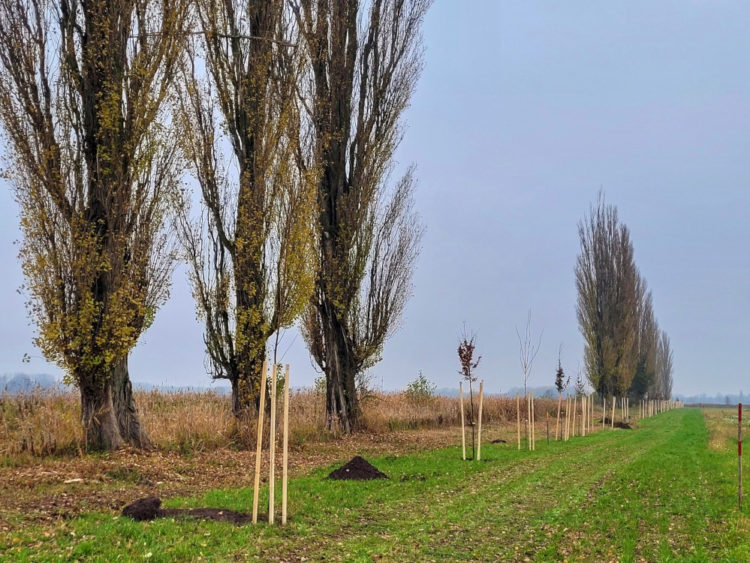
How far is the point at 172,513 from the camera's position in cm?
881

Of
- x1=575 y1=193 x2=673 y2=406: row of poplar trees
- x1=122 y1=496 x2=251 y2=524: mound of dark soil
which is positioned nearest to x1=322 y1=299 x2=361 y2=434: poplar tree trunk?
x1=122 y1=496 x2=251 y2=524: mound of dark soil

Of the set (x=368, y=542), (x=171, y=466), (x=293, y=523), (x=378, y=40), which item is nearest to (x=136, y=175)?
(x=171, y=466)

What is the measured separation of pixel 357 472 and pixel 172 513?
4.53 metres

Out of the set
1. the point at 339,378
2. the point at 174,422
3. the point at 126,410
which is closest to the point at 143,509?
the point at 126,410

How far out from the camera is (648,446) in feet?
75.1

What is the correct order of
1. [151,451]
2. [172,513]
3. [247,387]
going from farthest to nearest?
1. [247,387]
2. [151,451]
3. [172,513]

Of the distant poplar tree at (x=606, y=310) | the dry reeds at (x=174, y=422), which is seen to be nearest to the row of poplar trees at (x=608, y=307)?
the distant poplar tree at (x=606, y=310)

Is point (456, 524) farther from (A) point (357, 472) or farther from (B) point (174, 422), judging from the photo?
(B) point (174, 422)

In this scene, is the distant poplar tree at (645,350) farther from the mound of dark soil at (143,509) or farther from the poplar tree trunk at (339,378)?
the mound of dark soil at (143,509)

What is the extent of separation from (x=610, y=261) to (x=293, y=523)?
144 feet

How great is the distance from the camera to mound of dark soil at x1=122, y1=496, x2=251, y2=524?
849 cm

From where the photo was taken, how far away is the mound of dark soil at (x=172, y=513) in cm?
849

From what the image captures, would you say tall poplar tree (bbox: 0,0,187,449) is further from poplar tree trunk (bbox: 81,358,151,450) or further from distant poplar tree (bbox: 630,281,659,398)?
distant poplar tree (bbox: 630,281,659,398)

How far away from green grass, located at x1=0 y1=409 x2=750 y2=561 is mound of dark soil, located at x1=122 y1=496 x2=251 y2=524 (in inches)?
10.3
